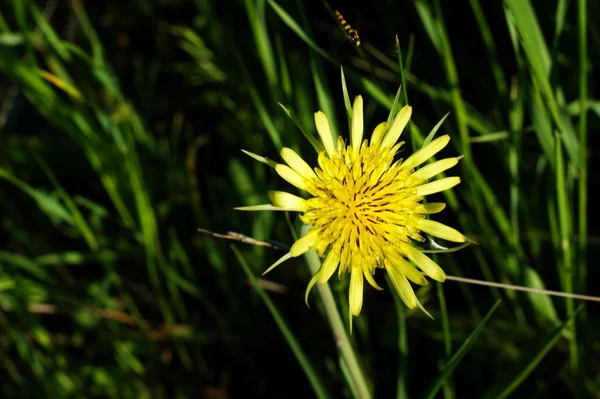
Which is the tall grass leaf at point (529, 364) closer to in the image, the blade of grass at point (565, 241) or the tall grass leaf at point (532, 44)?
the blade of grass at point (565, 241)

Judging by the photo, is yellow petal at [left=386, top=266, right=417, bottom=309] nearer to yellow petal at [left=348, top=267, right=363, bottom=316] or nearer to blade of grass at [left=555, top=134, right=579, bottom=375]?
yellow petal at [left=348, top=267, right=363, bottom=316]

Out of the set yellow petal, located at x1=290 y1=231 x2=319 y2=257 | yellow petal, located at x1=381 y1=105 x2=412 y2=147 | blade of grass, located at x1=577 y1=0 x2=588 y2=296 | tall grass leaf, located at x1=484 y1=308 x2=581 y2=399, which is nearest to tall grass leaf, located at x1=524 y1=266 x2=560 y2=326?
blade of grass, located at x1=577 y1=0 x2=588 y2=296

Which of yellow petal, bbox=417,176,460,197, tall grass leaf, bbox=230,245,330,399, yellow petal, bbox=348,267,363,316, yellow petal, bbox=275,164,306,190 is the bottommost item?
tall grass leaf, bbox=230,245,330,399

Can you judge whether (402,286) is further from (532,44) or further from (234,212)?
(234,212)

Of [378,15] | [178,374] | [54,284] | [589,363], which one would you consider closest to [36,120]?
[54,284]

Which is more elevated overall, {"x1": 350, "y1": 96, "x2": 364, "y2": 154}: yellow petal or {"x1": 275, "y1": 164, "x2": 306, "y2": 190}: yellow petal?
{"x1": 350, "y1": 96, "x2": 364, "y2": 154}: yellow petal

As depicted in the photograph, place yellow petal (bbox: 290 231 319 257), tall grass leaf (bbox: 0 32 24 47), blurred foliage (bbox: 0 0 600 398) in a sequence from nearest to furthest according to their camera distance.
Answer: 1. yellow petal (bbox: 290 231 319 257)
2. blurred foliage (bbox: 0 0 600 398)
3. tall grass leaf (bbox: 0 32 24 47)

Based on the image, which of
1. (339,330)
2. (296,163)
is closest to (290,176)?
(296,163)

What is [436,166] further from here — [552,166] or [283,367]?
[283,367]
